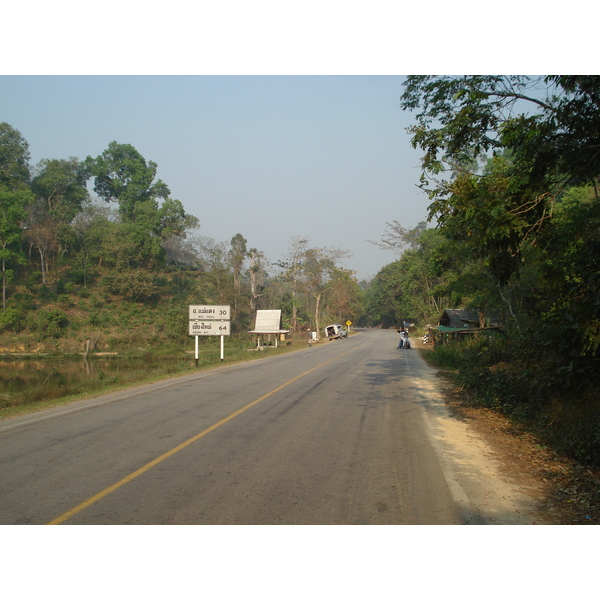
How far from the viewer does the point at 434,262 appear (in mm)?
31875

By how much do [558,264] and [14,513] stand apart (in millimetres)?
9018

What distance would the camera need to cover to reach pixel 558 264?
28.2 ft

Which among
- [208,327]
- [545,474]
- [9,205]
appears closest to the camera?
[545,474]

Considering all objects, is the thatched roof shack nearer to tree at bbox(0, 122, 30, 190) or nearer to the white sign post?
the white sign post

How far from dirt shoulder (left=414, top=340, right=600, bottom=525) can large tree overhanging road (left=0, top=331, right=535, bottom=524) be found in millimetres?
278

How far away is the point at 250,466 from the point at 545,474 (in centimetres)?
418

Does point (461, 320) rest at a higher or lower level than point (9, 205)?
lower

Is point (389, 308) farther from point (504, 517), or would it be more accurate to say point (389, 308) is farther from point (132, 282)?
point (504, 517)

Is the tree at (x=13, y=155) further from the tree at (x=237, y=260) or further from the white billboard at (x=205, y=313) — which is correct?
the white billboard at (x=205, y=313)

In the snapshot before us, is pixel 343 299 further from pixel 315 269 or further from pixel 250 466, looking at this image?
pixel 250 466

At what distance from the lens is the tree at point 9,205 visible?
2060 inches

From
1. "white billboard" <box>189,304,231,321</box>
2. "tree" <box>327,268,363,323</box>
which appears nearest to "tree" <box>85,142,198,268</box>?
"tree" <box>327,268,363,323</box>

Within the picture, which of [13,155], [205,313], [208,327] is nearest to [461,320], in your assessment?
[208,327]

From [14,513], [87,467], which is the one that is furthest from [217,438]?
[14,513]
